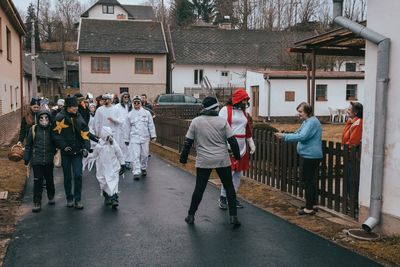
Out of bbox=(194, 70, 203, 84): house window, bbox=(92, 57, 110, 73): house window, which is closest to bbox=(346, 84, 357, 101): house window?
bbox=(194, 70, 203, 84): house window

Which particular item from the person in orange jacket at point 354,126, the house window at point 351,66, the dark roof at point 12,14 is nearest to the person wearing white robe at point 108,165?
the person in orange jacket at point 354,126

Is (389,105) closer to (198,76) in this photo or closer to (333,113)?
(333,113)

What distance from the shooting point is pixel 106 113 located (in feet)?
41.9

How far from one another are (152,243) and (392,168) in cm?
324

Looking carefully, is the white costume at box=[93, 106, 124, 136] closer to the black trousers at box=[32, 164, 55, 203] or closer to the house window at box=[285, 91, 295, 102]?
the black trousers at box=[32, 164, 55, 203]

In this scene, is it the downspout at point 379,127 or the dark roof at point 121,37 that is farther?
the dark roof at point 121,37

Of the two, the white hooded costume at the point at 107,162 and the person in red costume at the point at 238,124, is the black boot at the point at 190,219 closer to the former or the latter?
the person in red costume at the point at 238,124

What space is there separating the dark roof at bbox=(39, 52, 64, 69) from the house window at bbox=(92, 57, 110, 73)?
95.6 feet

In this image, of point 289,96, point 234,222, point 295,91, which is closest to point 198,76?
point 289,96

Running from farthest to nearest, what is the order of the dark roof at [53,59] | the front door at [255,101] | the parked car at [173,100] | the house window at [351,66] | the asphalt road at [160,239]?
the dark roof at [53,59] → the house window at [351,66] → the parked car at [173,100] → the front door at [255,101] → the asphalt road at [160,239]

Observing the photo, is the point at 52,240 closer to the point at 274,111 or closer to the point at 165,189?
the point at 165,189

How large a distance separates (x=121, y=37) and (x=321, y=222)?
146ft

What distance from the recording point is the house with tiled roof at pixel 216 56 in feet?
160

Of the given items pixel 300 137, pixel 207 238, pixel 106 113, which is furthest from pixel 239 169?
pixel 106 113
